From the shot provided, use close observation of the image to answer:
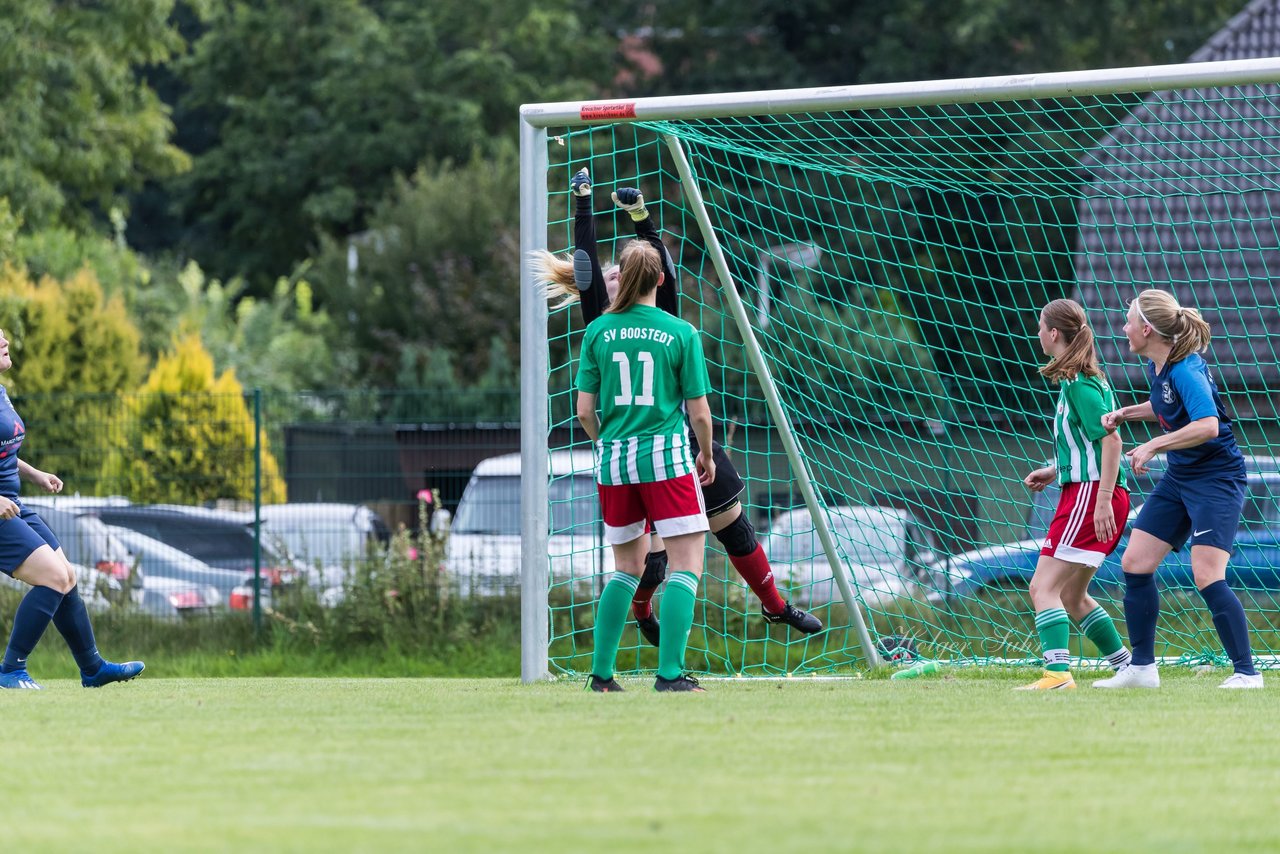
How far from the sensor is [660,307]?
23.9 ft

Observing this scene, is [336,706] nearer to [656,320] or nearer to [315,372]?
[656,320]

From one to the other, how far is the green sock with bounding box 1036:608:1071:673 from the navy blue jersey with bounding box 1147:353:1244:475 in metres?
0.83

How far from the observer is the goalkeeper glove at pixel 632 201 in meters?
7.17

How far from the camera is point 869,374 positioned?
1752 centimetres

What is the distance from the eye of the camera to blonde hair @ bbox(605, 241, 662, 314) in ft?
21.8

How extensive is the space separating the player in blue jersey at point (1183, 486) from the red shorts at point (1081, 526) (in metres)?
0.10

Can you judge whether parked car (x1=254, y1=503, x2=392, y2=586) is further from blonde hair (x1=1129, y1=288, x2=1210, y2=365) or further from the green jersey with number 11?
blonde hair (x1=1129, y1=288, x2=1210, y2=365)

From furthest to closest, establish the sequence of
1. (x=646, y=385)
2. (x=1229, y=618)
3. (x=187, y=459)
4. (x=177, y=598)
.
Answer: (x=187, y=459), (x=177, y=598), (x=1229, y=618), (x=646, y=385)

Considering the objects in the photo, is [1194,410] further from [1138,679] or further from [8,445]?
[8,445]

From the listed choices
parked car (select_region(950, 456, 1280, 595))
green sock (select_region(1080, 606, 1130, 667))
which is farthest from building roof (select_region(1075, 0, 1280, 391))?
green sock (select_region(1080, 606, 1130, 667))

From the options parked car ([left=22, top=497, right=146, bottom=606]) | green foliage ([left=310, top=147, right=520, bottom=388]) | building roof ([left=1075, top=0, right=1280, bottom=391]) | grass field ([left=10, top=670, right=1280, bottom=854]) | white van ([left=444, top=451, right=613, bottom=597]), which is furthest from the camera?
green foliage ([left=310, top=147, right=520, bottom=388])

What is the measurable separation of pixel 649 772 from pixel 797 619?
3142 mm

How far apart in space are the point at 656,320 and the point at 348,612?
6516 mm

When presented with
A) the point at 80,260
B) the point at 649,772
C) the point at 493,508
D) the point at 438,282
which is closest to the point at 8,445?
the point at 649,772
